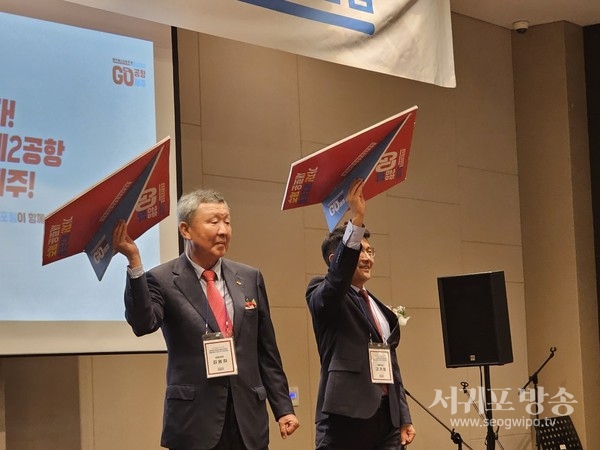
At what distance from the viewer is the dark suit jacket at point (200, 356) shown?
3.03 meters

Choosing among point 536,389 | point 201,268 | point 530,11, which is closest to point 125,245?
point 201,268

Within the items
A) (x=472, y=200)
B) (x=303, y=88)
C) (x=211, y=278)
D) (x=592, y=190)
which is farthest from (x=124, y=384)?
(x=592, y=190)

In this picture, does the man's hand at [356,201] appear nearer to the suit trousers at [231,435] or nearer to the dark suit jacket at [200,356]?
the dark suit jacket at [200,356]

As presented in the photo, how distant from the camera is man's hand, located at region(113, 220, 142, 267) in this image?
9.76ft

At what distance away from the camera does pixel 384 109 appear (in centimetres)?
639

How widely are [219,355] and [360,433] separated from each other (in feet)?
2.33

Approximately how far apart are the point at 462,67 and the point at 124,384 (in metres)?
3.51

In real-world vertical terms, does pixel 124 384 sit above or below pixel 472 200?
below

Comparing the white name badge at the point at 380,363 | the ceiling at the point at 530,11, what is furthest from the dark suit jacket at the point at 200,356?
the ceiling at the point at 530,11

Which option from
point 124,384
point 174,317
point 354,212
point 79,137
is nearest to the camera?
point 174,317

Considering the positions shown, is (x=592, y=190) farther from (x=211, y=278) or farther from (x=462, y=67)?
(x=211, y=278)

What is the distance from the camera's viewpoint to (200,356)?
3111 mm

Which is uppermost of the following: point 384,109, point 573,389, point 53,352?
point 384,109

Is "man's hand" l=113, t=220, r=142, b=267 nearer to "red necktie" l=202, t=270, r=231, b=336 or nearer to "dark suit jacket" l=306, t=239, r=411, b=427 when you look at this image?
"red necktie" l=202, t=270, r=231, b=336
